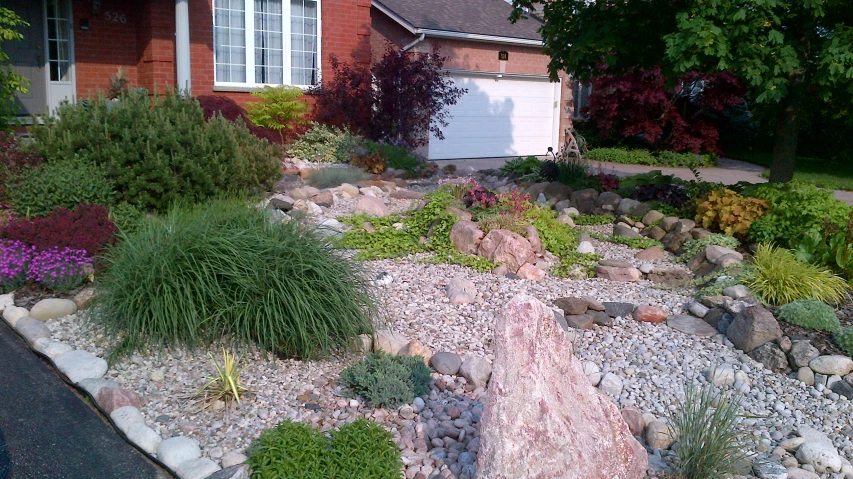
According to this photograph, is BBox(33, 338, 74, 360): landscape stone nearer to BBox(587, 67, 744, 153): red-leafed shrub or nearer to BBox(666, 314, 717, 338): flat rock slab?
BBox(666, 314, 717, 338): flat rock slab

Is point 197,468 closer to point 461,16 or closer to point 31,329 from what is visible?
point 31,329

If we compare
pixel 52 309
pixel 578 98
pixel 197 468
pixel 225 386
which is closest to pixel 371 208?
pixel 52 309

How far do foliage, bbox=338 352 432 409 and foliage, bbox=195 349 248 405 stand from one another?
25.4 inches

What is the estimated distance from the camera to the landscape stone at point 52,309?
5852mm

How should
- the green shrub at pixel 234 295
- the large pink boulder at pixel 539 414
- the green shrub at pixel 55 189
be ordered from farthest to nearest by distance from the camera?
the green shrub at pixel 55 189, the green shrub at pixel 234 295, the large pink boulder at pixel 539 414

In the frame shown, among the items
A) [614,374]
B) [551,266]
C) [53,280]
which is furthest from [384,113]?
[614,374]

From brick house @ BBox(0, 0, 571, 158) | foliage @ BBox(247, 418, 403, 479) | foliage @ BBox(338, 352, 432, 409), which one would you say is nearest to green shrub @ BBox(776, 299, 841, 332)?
foliage @ BBox(338, 352, 432, 409)

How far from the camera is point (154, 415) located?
4414 mm

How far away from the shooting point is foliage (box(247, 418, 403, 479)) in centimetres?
368

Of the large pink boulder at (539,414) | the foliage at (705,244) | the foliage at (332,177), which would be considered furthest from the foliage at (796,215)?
the foliage at (332,177)

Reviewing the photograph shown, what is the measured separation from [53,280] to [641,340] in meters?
4.67

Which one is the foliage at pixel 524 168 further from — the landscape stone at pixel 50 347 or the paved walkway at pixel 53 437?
the paved walkway at pixel 53 437

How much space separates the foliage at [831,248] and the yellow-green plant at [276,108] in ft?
30.0

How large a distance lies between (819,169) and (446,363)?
623 inches
